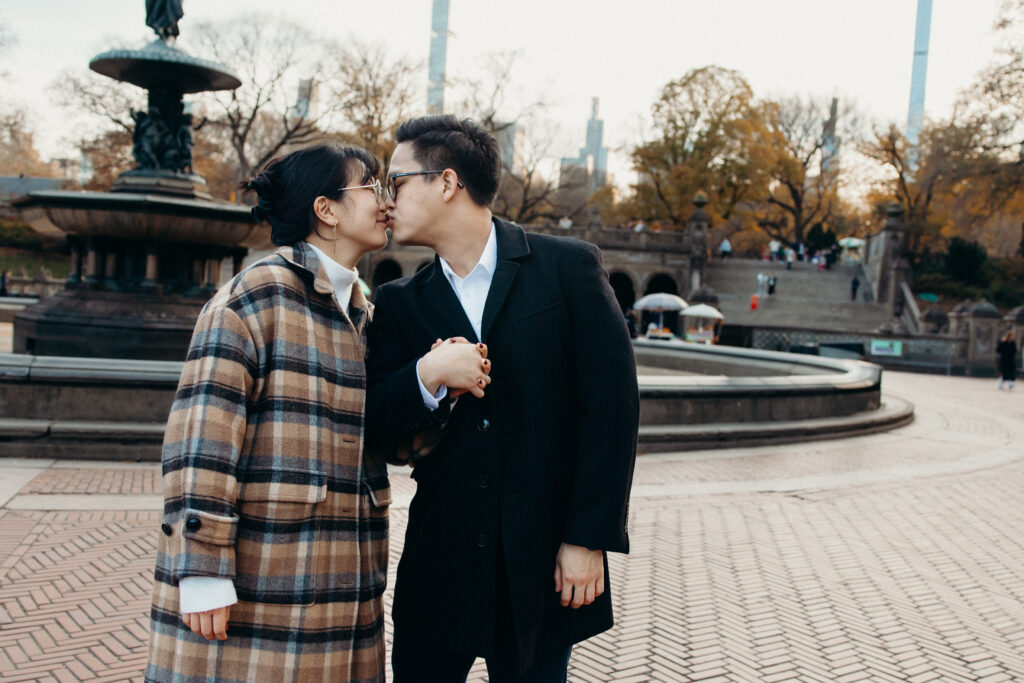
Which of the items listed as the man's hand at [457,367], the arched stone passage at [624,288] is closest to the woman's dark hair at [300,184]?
the man's hand at [457,367]

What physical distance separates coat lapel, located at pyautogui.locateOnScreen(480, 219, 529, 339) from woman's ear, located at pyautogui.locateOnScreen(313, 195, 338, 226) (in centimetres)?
49

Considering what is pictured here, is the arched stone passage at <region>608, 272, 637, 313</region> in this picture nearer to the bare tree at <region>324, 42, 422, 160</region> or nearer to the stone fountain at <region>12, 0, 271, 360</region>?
the bare tree at <region>324, 42, 422, 160</region>

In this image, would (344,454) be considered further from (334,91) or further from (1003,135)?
(334,91)

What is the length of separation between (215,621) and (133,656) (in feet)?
6.88

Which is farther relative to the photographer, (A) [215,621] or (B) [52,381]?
(B) [52,381]

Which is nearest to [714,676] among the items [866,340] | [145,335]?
[145,335]

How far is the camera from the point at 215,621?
198 cm

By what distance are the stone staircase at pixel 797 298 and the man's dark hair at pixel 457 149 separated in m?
31.4

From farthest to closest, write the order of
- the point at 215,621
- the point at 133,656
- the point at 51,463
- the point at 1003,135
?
the point at 1003,135, the point at 51,463, the point at 133,656, the point at 215,621

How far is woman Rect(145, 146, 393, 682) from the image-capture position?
6.55ft

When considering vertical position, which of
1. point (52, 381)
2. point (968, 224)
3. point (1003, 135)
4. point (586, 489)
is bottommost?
point (52, 381)

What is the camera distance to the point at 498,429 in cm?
232

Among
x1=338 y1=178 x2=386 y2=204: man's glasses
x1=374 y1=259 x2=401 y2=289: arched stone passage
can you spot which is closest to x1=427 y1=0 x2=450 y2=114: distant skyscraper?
x1=374 y1=259 x2=401 y2=289: arched stone passage

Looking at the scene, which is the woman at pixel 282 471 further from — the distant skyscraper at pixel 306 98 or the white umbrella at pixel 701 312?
the distant skyscraper at pixel 306 98
